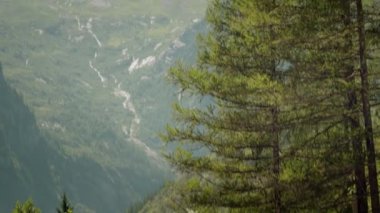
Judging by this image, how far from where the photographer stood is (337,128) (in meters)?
20.6

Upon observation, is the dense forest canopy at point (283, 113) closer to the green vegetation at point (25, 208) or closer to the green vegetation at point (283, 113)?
the green vegetation at point (283, 113)

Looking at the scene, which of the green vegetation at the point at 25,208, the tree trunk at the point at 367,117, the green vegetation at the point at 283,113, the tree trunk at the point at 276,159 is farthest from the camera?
the green vegetation at the point at 25,208

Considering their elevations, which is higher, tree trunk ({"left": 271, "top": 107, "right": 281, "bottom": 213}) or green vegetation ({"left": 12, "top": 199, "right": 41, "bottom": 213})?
tree trunk ({"left": 271, "top": 107, "right": 281, "bottom": 213})

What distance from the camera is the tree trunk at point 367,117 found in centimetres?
1897

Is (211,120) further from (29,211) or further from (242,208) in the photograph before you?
(29,211)

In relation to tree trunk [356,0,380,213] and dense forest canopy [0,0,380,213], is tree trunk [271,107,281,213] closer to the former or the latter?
dense forest canopy [0,0,380,213]

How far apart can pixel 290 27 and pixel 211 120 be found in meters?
4.43

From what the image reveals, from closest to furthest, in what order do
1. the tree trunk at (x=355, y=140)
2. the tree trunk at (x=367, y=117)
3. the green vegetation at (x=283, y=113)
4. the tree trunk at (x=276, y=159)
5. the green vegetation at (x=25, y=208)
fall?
1. the tree trunk at (x=367, y=117)
2. the tree trunk at (x=355, y=140)
3. the green vegetation at (x=283, y=113)
4. the tree trunk at (x=276, y=159)
5. the green vegetation at (x=25, y=208)

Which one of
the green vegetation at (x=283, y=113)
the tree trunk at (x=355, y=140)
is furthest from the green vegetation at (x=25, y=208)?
the tree trunk at (x=355, y=140)

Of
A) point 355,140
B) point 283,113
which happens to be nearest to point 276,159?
point 283,113

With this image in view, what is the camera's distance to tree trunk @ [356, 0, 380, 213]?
62.2 ft

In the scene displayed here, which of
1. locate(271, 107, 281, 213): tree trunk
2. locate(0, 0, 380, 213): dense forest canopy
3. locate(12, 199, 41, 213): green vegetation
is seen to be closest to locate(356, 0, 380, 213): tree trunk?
locate(0, 0, 380, 213): dense forest canopy

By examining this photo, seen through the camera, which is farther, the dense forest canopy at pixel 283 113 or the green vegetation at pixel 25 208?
the green vegetation at pixel 25 208

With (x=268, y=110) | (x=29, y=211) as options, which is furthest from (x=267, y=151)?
(x=29, y=211)
